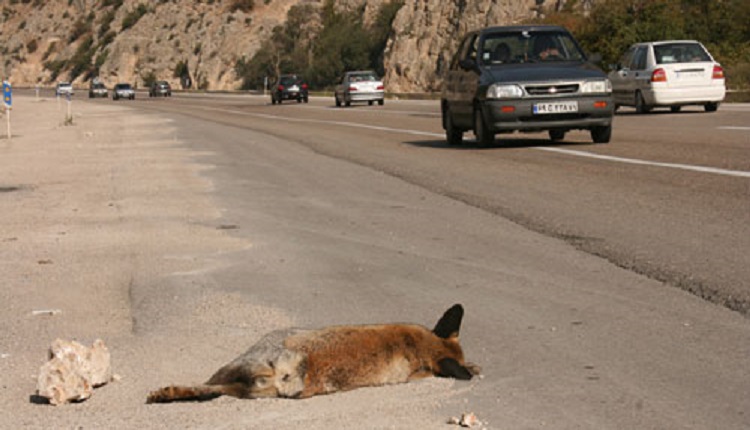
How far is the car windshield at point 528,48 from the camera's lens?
19.2 m

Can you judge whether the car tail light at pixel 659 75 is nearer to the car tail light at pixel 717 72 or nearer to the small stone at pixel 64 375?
the car tail light at pixel 717 72

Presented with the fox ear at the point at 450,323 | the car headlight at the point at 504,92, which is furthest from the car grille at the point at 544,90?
the fox ear at the point at 450,323

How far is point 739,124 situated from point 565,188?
12.5 m

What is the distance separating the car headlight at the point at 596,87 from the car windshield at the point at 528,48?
3.71ft

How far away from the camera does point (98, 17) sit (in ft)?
456

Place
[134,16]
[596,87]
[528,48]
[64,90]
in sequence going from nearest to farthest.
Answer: [596,87] → [528,48] → [64,90] → [134,16]

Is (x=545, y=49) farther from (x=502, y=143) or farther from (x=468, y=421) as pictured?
(x=468, y=421)

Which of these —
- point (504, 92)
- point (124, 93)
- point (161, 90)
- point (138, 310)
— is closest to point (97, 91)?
point (161, 90)

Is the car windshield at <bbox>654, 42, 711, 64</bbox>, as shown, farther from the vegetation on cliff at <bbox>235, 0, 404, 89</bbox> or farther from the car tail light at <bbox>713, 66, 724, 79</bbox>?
the vegetation on cliff at <bbox>235, 0, 404, 89</bbox>

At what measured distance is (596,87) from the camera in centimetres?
1814

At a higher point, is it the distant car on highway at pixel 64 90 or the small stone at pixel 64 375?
the small stone at pixel 64 375

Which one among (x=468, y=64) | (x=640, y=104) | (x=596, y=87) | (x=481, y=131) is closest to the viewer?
(x=596, y=87)

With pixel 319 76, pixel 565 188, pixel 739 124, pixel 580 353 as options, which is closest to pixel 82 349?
pixel 580 353

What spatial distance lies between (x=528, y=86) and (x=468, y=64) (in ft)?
5.13
